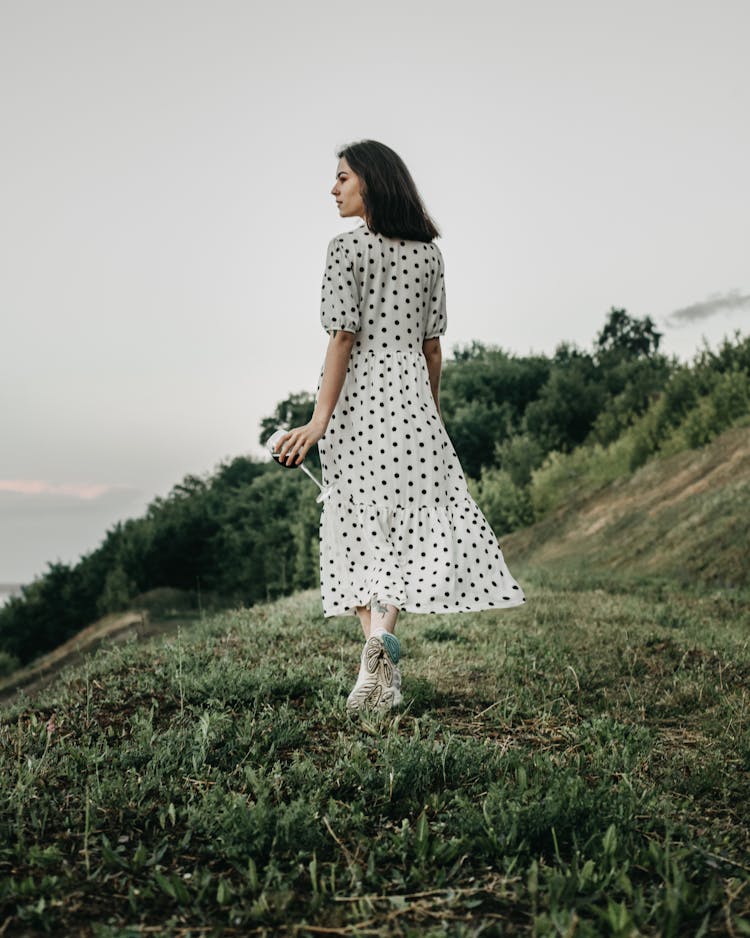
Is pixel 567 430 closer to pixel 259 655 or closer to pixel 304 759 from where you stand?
pixel 259 655

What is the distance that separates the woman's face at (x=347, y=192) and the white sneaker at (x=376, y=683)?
203 centimetres

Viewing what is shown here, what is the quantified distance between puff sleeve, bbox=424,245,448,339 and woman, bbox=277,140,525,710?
76mm

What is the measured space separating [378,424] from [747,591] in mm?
6321

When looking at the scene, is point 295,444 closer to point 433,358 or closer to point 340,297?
point 340,297

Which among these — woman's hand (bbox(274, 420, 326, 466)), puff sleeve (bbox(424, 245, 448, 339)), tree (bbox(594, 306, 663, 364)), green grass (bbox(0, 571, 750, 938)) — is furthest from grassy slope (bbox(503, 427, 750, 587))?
tree (bbox(594, 306, 663, 364))

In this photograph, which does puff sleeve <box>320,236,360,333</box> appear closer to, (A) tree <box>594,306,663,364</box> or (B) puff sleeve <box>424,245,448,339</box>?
(B) puff sleeve <box>424,245,448,339</box>

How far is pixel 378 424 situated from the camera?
3.92 metres

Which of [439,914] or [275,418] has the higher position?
[275,418]

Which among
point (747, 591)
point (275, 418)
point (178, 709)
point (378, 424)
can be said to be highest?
point (275, 418)

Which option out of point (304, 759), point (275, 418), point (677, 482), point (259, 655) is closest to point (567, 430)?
point (677, 482)

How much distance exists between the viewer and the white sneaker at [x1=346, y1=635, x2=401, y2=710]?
3480mm

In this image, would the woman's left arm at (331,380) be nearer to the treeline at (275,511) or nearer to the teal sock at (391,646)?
the teal sock at (391,646)

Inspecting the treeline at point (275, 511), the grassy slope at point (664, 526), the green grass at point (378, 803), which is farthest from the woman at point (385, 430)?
the treeline at point (275, 511)

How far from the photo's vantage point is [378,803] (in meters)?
2.53
